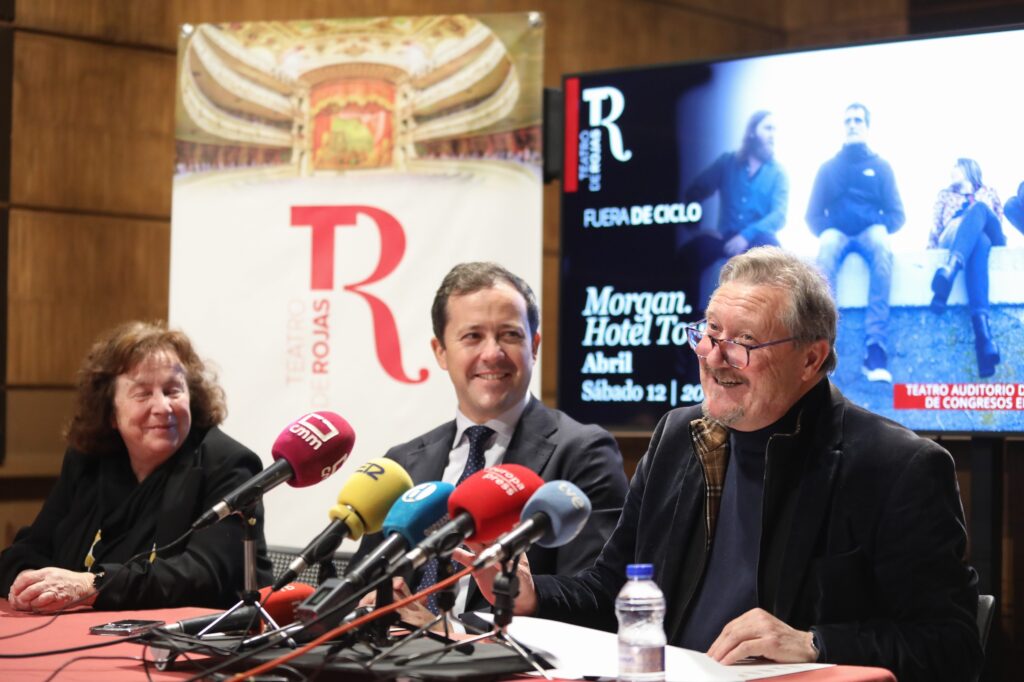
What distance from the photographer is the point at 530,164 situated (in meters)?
4.22

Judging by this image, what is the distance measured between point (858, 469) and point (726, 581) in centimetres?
34

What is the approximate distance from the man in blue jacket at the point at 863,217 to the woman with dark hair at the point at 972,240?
0.47 feet

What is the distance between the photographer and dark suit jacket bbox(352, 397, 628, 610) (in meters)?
2.91

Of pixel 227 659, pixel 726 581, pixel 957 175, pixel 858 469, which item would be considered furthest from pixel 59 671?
pixel 957 175

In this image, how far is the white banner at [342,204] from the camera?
168 inches

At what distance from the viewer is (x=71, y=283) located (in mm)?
4988

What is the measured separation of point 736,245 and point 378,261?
49.8 inches

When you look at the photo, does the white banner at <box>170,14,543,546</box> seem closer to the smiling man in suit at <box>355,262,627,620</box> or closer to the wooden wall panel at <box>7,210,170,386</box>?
the wooden wall panel at <box>7,210,170,386</box>

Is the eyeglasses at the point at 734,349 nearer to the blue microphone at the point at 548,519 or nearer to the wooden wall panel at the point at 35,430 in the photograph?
the blue microphone at the point at 548,519

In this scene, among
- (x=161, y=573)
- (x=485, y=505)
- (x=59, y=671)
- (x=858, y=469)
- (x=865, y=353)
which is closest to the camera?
(x=485, y=505)

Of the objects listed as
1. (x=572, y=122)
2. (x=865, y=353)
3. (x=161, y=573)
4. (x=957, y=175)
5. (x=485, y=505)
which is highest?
(x=572, y=122)

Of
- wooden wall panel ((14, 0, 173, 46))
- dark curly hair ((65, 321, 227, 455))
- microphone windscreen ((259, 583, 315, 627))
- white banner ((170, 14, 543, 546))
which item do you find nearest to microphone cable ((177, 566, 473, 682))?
microphone windscreen ((259, 583, 315, 627))

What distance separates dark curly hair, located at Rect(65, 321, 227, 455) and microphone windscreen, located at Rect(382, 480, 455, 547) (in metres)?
1.73

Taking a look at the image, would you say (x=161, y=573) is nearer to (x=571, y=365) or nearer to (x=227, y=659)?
(x=227, y=659)
